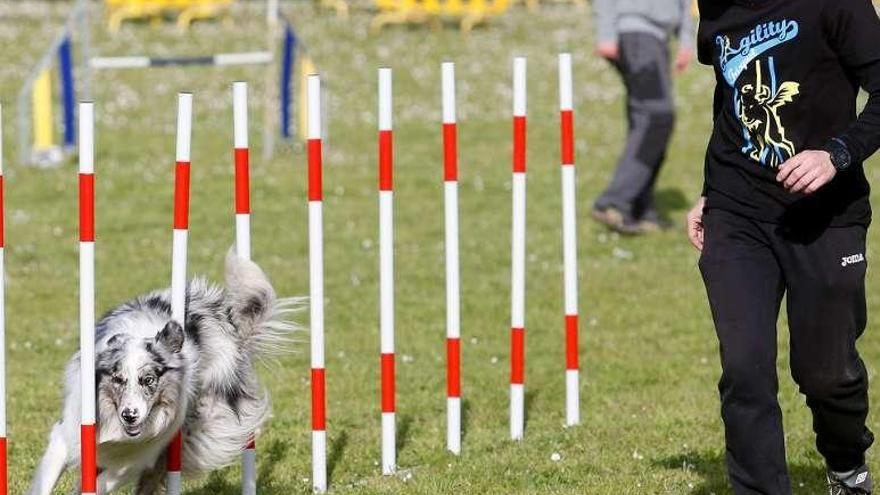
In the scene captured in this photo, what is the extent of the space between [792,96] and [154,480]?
272 centimetres

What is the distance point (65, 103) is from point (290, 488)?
33.3 ft

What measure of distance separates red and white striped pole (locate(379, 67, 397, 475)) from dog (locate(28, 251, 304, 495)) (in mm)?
466

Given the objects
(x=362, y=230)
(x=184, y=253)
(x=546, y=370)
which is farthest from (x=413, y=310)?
(x=184, y=253)

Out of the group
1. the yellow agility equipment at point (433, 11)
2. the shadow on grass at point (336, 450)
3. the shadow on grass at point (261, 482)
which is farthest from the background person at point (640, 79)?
the yellow agility equipment at point (433, 11)

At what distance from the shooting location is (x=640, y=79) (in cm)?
1159

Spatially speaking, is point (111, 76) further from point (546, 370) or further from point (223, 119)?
point (546, 370)

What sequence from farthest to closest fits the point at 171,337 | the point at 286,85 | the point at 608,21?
the point at 286,85 < the point at 608,21 < the point at 171,337

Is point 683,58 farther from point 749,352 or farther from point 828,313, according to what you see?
point 749,352

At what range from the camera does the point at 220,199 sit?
13.6m

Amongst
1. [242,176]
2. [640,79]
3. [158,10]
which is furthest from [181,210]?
[158,10]

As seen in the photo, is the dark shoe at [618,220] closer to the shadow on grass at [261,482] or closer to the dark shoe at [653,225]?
the dark shoe at [653,225]

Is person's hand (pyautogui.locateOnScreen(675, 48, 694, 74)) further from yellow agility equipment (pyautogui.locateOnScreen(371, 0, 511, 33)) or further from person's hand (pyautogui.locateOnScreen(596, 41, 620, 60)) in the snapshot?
yellow agility equipment (pyautogui.locateOnScreen(371, 0, 511, 33))

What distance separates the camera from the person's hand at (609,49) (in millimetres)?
11516

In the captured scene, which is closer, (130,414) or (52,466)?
(130,414)
